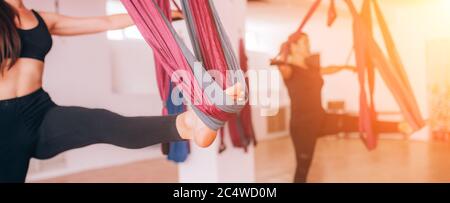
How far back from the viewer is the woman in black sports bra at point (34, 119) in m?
1.57

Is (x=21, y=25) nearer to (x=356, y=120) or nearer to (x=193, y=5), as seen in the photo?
(x=193, y=5)

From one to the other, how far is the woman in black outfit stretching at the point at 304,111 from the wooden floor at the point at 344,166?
0.77ft

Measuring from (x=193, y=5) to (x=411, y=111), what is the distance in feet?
6.08

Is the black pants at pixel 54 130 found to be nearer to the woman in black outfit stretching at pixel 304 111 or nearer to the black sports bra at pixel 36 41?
the black sports bra at pixel 36 41

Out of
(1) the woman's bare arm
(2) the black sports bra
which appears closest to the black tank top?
(1) the woman's bare arm

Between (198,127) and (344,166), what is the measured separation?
2325 mm

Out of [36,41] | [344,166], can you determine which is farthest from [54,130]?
[344,166]

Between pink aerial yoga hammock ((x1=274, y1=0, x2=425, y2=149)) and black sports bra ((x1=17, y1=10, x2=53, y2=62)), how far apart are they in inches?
63.9

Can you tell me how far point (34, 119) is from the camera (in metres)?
1.68

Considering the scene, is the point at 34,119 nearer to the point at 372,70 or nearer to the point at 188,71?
the point at 188,71

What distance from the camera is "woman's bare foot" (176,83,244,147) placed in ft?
4.46

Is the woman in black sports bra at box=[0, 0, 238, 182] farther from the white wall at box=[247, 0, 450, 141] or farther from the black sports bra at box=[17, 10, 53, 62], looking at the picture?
the white wall at box=[247, 0, 450, 141]

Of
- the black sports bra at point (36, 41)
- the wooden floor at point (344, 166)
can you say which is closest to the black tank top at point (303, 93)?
the wooden floor at point (344, 166)

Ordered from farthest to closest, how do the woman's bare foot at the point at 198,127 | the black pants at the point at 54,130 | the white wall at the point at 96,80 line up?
1. the white wall at the point at 96,80
2. the black pants at the point at 54,130
3. the woman's bare foot at the point at 198,127
